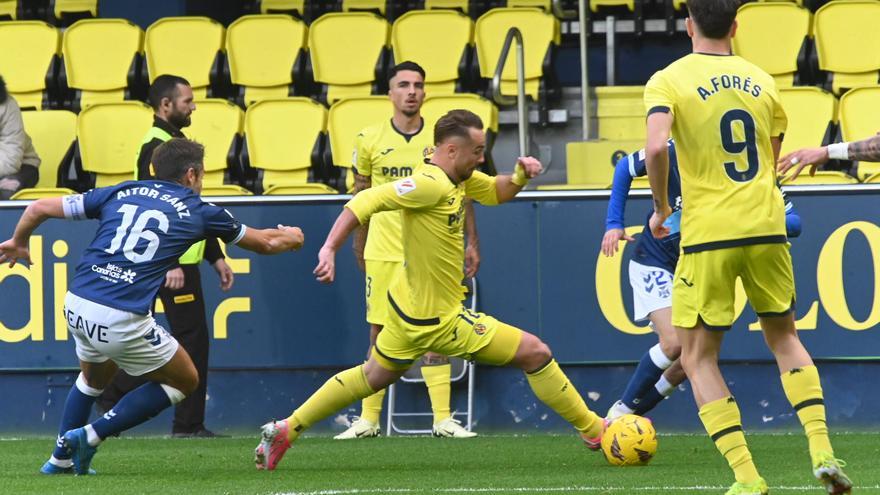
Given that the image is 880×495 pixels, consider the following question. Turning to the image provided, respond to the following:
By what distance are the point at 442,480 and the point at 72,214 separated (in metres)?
2.16

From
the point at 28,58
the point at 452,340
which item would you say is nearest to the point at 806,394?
the point at 452,340

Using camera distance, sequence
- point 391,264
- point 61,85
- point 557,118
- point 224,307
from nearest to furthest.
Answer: point 391,264, point 224,307, point 557,118, point 61,85

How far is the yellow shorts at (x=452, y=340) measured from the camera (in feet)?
26.6

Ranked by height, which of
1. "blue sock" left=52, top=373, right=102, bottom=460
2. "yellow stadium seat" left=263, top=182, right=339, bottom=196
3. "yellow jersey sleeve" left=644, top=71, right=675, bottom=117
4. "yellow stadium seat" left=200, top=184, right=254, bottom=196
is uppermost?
"yellow jersey sleeve" left=644, top=71, right=675, bottom=117

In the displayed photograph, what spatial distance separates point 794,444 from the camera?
30.8 ft

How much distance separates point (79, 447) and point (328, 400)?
1235mm

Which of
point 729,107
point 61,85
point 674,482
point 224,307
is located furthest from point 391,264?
point 61,85

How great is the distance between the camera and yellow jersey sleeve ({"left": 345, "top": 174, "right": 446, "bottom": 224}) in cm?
768

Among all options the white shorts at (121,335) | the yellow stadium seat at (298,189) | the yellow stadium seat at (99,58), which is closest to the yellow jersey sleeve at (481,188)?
the white shorts at (121,335)

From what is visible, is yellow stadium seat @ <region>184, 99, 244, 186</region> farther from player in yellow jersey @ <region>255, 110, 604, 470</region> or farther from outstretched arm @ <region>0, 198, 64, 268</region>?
outstretched arm @ <region>0, 198, 64, 268</region>

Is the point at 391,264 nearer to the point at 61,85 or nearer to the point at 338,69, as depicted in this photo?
the point at 338,69

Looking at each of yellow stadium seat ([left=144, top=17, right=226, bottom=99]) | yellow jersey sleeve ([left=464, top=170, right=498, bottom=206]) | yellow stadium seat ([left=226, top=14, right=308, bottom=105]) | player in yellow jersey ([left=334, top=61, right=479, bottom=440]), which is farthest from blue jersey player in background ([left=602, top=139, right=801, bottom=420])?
yellow stadium seat ([left=144, top=17, right=226, bottom=99])

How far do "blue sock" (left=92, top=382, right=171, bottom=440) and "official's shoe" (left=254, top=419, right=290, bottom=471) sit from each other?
0.52 m

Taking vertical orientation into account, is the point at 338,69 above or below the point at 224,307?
above
